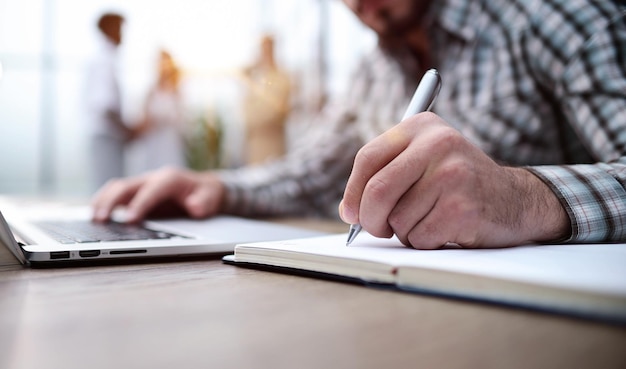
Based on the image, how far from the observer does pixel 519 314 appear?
276 mm

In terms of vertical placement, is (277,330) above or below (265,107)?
below

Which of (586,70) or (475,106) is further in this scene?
(475,106)

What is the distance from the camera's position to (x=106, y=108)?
3033 mm

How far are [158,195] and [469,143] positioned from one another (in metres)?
0.55

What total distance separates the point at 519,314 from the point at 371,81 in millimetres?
1067

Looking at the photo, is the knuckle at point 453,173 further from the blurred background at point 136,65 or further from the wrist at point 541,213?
the blurred background at point 136,65

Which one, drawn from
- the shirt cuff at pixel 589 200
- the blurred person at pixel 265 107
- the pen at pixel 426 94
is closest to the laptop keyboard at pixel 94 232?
the pen at pixel 426 94

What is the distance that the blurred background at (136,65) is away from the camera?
12.2ft

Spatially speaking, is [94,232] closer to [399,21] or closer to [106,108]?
[399,21]

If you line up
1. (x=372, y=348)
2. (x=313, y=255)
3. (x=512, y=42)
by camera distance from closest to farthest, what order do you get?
(x=372, y=348) → (x=313, y=255) → (x=512, y=42)

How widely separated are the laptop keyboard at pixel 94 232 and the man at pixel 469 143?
0.08 m

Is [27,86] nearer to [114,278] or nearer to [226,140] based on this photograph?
[226,140]

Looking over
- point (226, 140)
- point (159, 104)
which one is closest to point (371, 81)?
point (226, 140)

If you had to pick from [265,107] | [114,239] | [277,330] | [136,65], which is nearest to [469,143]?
[277,330]
